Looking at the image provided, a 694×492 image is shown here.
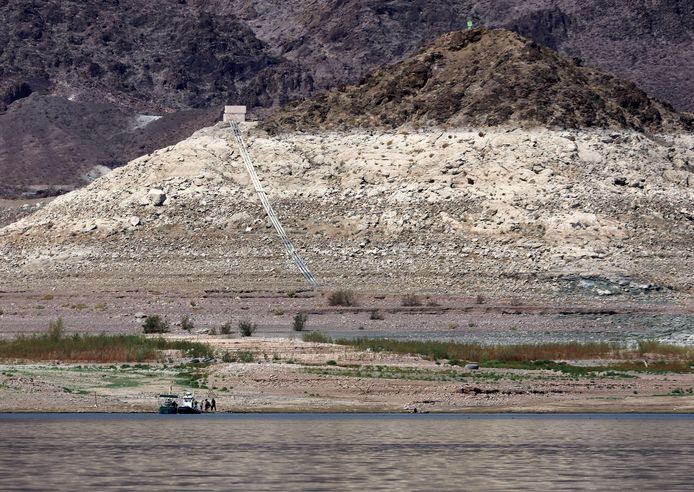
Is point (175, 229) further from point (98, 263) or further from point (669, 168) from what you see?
point (669, 168)

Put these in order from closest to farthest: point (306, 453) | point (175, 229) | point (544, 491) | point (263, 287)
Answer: point (544, 491), point (306, 453), point (263, 287), point (175, 229)

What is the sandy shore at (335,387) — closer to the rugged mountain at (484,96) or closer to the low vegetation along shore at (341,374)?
the low vegetation along shore at (341,374)

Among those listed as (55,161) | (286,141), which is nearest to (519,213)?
(286,141)

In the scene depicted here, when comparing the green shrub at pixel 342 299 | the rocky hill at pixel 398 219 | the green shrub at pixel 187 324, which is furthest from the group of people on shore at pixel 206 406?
the rocky hill at pixel 398 219

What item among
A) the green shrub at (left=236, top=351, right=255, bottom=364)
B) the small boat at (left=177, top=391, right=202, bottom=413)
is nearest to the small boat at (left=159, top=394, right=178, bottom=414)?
the small boat at (left=177, top=391, right=202, bottom=413)

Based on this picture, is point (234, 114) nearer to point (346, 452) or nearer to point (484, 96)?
point (484, 96)

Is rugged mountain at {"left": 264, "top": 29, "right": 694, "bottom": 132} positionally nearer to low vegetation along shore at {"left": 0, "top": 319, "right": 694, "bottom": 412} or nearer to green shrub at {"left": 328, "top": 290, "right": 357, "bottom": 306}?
green shrub at {"left": 328, "top": 290, "right": 357, "bottom": 306}

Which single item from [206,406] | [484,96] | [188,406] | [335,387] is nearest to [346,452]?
[188,406]
